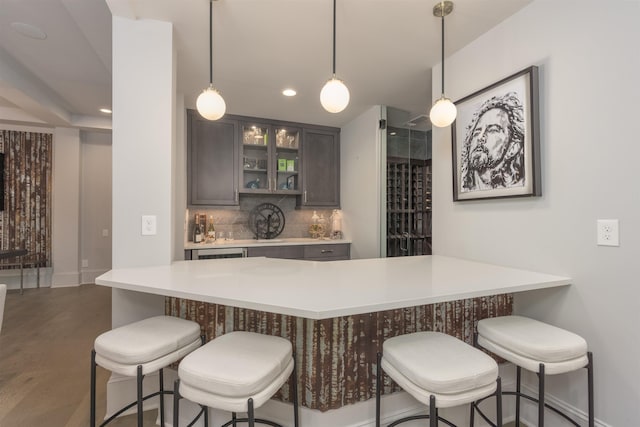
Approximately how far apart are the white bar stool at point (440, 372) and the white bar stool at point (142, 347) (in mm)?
900

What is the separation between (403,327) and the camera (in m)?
1.57

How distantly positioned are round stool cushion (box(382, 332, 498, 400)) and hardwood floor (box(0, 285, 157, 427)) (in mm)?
1479

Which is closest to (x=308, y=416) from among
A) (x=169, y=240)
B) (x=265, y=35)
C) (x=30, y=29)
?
(x=169, y=240)

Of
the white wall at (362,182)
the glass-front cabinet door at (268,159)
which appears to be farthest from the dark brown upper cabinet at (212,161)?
the white wall at (362,182)

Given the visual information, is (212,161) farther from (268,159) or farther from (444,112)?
(444,112)

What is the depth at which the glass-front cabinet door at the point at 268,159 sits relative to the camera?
3662mm

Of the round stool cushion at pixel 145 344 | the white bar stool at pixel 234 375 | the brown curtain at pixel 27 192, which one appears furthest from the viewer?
the brown curtain at pixel 27 192

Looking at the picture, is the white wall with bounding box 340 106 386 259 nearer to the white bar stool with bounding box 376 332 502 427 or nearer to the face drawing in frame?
the face drawing in frame

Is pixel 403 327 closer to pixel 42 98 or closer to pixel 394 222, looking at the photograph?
pixel 394 222

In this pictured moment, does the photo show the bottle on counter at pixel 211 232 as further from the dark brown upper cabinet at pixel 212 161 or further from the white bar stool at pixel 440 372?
the white bar stool at pixel 440 372

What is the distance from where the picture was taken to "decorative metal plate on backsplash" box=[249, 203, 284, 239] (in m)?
3.87

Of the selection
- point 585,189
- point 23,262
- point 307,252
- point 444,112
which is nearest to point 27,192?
point 23,262

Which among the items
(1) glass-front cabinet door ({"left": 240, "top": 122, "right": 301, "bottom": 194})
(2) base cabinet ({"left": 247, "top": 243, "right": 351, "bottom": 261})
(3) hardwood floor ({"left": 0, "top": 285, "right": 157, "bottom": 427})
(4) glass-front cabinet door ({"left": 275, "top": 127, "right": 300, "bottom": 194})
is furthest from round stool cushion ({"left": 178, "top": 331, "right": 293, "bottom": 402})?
(4) glass-front cabinet door ({"left": 275, "top": 127, "right": 300, "bottom": 194})

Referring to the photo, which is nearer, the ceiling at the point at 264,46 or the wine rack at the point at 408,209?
the ceiling at the point at 264,46
